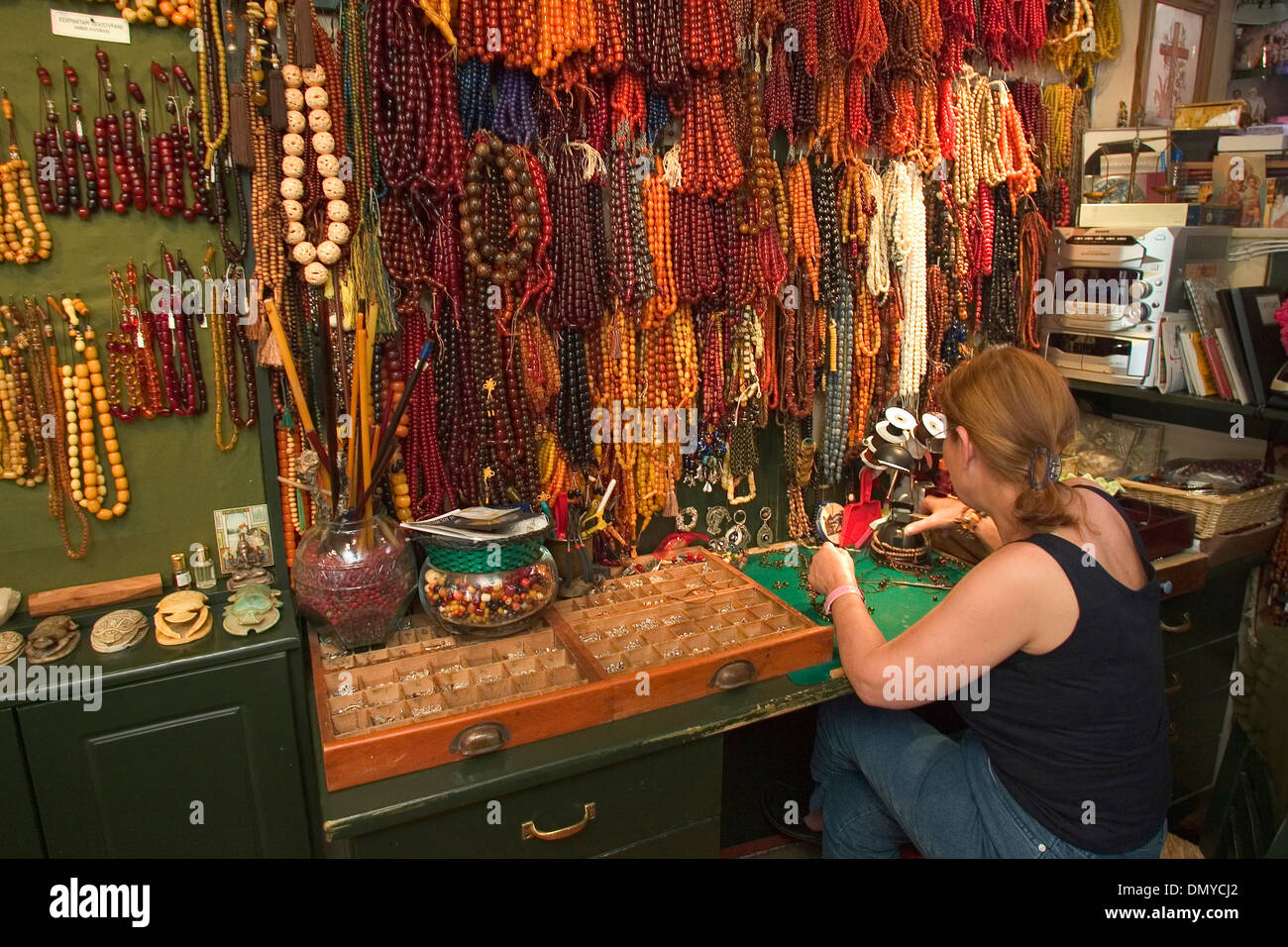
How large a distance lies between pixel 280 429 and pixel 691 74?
1353 mm

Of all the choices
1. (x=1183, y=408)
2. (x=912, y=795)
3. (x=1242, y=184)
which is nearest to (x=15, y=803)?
(x=912, y=795)

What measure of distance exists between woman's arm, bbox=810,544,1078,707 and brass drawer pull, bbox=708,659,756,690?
31 cm

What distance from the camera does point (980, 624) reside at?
1582 mm

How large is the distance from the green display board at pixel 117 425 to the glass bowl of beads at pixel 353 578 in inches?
9.1

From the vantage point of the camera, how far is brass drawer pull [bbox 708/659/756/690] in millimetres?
1896

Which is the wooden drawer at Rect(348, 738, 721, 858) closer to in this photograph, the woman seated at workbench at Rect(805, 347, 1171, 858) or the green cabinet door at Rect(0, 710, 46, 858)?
the woman seated at workbench at Rect(805, 347, 1171, 858)

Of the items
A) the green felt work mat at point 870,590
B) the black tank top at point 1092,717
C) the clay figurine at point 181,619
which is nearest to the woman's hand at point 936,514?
the green felt work mat at point 870,590

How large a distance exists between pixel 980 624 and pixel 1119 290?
1766mm

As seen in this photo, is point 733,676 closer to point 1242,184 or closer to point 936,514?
point 936,514

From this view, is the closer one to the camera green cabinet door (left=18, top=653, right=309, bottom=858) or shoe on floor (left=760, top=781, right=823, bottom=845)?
green cabinet door (left=18, top=653, right=309, bottom=858)

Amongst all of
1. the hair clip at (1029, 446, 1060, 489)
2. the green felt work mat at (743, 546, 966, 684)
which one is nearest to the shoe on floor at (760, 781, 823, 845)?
the green felt work mat at (743, 546, 966, 684)

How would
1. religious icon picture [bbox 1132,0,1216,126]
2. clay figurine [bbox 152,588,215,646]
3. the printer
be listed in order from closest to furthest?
clay figurine [bbox 152,588,215,646]
the printer
religious icon picture [bbox 1132,0,1216,126]

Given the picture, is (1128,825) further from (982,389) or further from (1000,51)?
(1000,51)

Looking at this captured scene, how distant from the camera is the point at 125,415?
6.30ft
